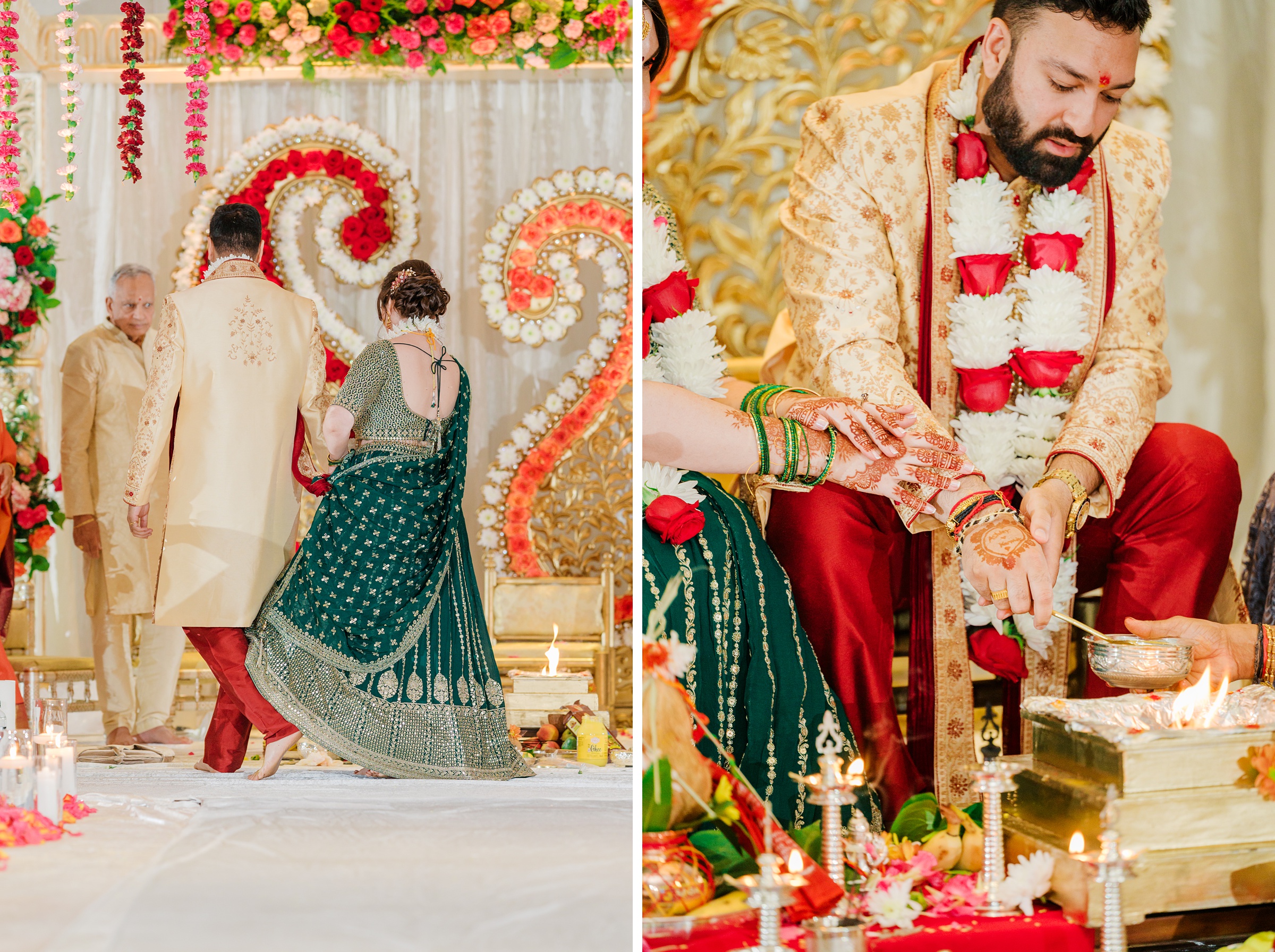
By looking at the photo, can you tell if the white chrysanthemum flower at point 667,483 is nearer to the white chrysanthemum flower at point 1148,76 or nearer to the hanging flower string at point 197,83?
the white chrysanthemum flower at point 1148,76

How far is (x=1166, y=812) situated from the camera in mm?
1825

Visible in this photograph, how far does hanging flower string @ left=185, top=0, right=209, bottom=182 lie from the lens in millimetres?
3844

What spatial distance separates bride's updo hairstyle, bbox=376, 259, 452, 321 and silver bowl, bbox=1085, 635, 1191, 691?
2155 mm

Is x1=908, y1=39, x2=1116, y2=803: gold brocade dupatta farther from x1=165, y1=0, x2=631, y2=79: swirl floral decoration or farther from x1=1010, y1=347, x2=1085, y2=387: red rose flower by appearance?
x1=165, y1=0, x2=631, y2=79: swirl floral decoration

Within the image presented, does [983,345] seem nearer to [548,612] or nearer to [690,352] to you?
[690,352]

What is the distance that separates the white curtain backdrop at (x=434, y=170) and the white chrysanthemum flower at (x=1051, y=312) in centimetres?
257

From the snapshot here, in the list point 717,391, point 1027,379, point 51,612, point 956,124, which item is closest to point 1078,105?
point 956,124

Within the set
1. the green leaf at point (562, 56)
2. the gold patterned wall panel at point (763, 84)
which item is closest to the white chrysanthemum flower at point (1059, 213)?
the gold patterned wall panel at point (763, 84)

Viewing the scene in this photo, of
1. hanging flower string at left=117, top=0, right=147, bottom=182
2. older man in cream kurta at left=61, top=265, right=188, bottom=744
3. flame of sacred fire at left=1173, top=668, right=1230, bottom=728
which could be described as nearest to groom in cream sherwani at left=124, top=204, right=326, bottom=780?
older man in cream kurta at left=61, top=265, right=188, bottom=744

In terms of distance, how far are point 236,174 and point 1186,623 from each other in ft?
12.1

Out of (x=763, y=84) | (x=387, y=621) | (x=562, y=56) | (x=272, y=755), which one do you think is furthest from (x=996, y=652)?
(x=562, y=56)

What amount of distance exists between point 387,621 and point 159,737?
1.02 meters

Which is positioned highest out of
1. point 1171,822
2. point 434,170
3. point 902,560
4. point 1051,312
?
point 434,170

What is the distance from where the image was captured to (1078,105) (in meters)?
2.08
